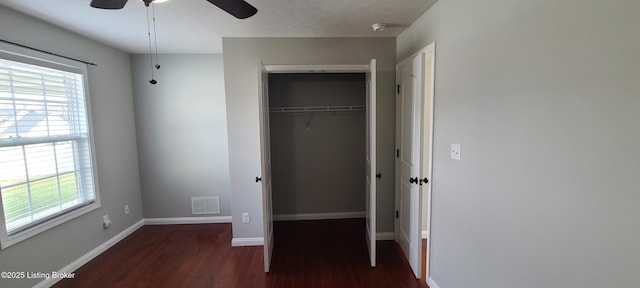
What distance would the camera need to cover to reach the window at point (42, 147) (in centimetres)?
193

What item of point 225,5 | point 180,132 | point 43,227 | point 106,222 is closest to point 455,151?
point 225,5

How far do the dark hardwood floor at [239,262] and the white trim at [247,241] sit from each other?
0.06 m

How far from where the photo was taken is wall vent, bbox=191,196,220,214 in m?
3.49

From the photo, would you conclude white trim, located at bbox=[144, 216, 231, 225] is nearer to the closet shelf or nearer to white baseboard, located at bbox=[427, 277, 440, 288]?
the closet shelf

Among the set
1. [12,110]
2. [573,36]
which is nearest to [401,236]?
[573,36]

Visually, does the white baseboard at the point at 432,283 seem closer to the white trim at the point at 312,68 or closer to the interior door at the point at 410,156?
the interior door at the point at 410,156

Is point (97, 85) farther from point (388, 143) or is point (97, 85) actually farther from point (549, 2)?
point (549, 2)

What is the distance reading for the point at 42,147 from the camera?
220cm

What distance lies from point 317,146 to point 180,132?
1966 millimetres

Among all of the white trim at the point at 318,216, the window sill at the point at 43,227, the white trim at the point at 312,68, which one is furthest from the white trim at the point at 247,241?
the white trim at the point at 312,68

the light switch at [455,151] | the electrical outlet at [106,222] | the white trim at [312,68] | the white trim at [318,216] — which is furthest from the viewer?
the white trim at [318,216]

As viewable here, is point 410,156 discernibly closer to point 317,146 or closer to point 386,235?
point 386,235

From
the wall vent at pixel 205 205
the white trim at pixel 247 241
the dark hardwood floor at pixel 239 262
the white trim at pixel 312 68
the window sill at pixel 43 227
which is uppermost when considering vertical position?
the white trim at pixel 312 68

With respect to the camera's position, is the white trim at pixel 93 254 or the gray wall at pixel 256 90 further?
the gray wall at pixel 256 90
